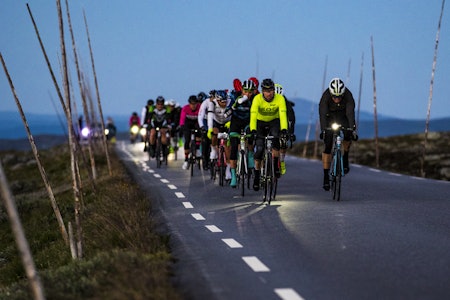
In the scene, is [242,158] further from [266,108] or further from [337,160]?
[337,160]

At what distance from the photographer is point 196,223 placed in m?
13.4

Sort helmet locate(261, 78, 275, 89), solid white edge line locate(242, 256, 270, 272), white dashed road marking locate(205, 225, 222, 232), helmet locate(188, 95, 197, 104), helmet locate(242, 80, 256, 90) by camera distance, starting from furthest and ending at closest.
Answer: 1. helmet locate(188, 95, 197, 104)
2. helmet locate(242, 80, 256, 90)
3. helmet locate(261, 78, 275, 89)
4. white dashed road marking locate(205, 225, 222, 232)
5. solid white edge line locate(242, 256, 270, 272)

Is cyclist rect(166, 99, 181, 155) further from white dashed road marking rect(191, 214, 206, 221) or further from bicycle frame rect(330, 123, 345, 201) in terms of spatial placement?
white dashed road marking rect(191, 214, 206, 221)

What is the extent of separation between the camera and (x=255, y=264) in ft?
30.6

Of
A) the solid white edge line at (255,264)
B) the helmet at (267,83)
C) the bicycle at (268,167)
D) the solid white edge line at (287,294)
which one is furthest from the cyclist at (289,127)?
the solid white edge line at (287,294)

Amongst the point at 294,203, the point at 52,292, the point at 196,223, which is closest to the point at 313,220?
the point at 196,223

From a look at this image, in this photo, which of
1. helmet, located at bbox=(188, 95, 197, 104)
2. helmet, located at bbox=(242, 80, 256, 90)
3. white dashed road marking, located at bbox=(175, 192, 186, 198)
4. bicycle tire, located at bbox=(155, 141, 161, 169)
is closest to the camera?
helmet, located at bbox=(242, 80, 256, 90)

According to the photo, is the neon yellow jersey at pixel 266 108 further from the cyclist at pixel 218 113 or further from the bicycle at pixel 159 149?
the bicycle at pixel 159 149

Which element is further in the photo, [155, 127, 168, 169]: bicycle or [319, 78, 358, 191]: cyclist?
[155, 127, 168, 169]: bicycle

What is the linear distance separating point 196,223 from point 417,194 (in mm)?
5999

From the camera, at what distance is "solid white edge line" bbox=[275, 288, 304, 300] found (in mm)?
7562

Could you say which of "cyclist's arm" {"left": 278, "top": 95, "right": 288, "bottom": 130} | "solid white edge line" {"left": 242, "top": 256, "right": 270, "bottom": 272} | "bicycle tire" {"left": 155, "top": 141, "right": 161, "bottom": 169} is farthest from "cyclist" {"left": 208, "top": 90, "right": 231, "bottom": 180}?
"solid white edge line" {"left": 242, "top": 256, "right": 270, "bottom": 272}

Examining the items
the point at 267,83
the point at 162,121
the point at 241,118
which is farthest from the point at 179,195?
the point at 162,121

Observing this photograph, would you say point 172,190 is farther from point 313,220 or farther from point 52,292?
point 52,292
